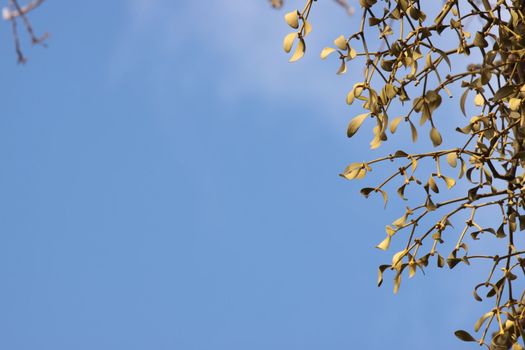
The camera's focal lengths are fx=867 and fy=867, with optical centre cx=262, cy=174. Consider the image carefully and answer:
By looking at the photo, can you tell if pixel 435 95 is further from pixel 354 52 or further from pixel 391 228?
pixel 391 228

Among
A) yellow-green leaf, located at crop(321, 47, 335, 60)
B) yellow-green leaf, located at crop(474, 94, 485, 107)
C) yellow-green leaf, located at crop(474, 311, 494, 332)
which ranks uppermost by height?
yellow-green leaf, located at crop(474, 94, 485, 107)

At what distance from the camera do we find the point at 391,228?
1.68 m

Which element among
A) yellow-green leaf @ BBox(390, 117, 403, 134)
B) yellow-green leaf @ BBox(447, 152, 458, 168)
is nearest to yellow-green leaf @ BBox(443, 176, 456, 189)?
yellow-green leaf @ BBox(447, 152, 458, 168)

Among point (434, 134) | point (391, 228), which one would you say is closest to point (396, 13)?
point (434, 134)

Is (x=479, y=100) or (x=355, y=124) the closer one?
(x=355, y=124)

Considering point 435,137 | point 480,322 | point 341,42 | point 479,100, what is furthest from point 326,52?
point 480,322

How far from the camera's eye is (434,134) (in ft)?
5.17

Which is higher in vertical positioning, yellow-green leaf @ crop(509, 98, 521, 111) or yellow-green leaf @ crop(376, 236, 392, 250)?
yellow-green leaf @ crop(509, 98, 521, 111)

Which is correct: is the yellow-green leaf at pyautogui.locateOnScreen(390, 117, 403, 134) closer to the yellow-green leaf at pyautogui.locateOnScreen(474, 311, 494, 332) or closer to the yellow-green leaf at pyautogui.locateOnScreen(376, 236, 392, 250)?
the yellow-green leaf at pyautogui.locateOnScreen(376, 236, 392, 250)

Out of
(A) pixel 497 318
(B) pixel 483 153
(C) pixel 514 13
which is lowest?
(A) pixel 497 318

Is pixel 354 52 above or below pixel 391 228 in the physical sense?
above

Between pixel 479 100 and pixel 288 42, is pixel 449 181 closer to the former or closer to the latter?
pixel 479 100

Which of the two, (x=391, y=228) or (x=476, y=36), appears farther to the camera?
(x=391, y=228)

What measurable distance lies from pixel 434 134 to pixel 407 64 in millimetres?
137
